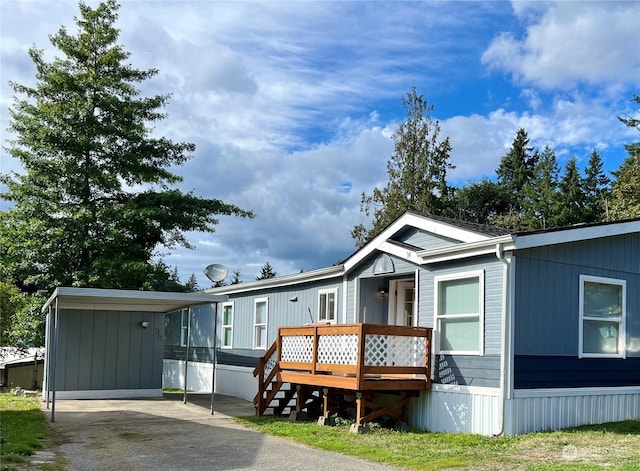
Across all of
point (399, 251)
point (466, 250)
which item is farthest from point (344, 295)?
point (466, 250)

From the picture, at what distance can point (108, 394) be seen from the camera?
1720 centimetres

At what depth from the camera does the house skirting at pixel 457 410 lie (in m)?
10.5

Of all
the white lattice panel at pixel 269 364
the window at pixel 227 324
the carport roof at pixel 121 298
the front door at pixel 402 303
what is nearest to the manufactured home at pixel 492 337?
the front door at pixel 402 303

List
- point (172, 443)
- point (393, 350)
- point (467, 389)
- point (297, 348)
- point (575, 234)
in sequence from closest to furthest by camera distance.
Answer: point (172, 443) < point (467, 389) < point (575, 234) < point (393, 350) < point (297, 348)

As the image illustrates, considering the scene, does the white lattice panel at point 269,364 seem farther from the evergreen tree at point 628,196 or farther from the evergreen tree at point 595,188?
the evergreen tree at point 595,188

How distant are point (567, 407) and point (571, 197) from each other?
94.7ft

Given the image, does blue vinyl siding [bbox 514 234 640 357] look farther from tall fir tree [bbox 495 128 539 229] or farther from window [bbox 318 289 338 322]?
tall fir tree [bbox 495 128 539 229]

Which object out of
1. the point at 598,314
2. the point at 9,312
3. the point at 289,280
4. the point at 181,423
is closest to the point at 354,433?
the point at 181,423

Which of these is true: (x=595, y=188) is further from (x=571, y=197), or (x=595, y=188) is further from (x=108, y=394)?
(x=108, y=394)

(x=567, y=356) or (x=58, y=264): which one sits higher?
(x=58, y=264)

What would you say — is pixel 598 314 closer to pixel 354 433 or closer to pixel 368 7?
pixel 354 433

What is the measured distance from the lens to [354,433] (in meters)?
10.9

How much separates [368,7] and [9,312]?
1973 centimetres

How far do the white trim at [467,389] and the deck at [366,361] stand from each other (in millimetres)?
178
